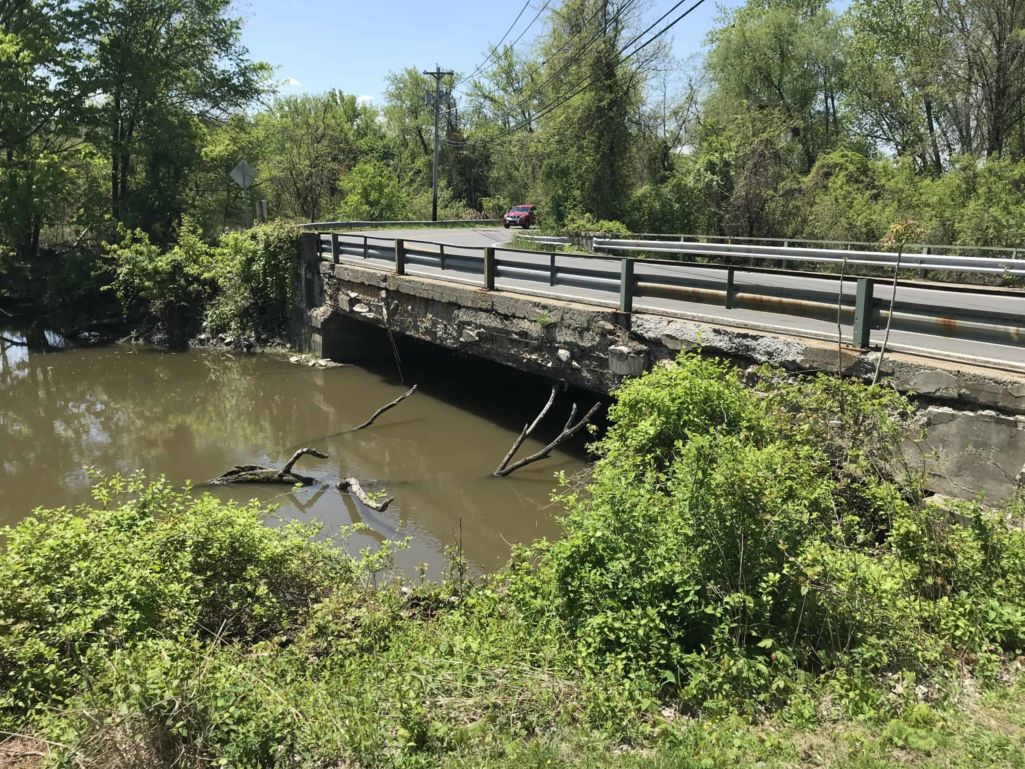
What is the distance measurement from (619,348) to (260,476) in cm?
558

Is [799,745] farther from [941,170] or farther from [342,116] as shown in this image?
[342,116]

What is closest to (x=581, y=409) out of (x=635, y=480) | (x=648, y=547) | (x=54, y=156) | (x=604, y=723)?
(x=635, y=480)

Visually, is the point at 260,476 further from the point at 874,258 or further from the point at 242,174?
the point at 242,174

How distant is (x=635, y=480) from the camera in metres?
7.13

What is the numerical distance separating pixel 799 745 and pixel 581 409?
1069 centimetres

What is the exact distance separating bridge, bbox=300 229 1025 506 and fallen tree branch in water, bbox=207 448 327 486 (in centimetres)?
407

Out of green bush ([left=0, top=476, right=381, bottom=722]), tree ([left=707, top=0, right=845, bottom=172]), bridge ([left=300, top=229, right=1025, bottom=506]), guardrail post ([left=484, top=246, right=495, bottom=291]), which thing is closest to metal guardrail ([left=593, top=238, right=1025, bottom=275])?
bridge ([left=300, top=229, right=1025, bottom=506])

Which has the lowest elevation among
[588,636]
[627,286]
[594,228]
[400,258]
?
[588,636]

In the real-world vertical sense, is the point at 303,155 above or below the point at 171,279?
above

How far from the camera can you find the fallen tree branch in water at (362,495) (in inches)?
376

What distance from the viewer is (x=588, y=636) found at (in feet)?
16.1

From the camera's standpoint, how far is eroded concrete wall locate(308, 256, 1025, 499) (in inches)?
255

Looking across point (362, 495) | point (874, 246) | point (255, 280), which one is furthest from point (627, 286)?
point (255, 280)

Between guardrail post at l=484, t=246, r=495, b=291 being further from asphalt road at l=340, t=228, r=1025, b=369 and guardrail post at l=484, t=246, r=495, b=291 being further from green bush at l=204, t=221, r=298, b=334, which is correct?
green bush at l=204, t=221, r=298, b=334
